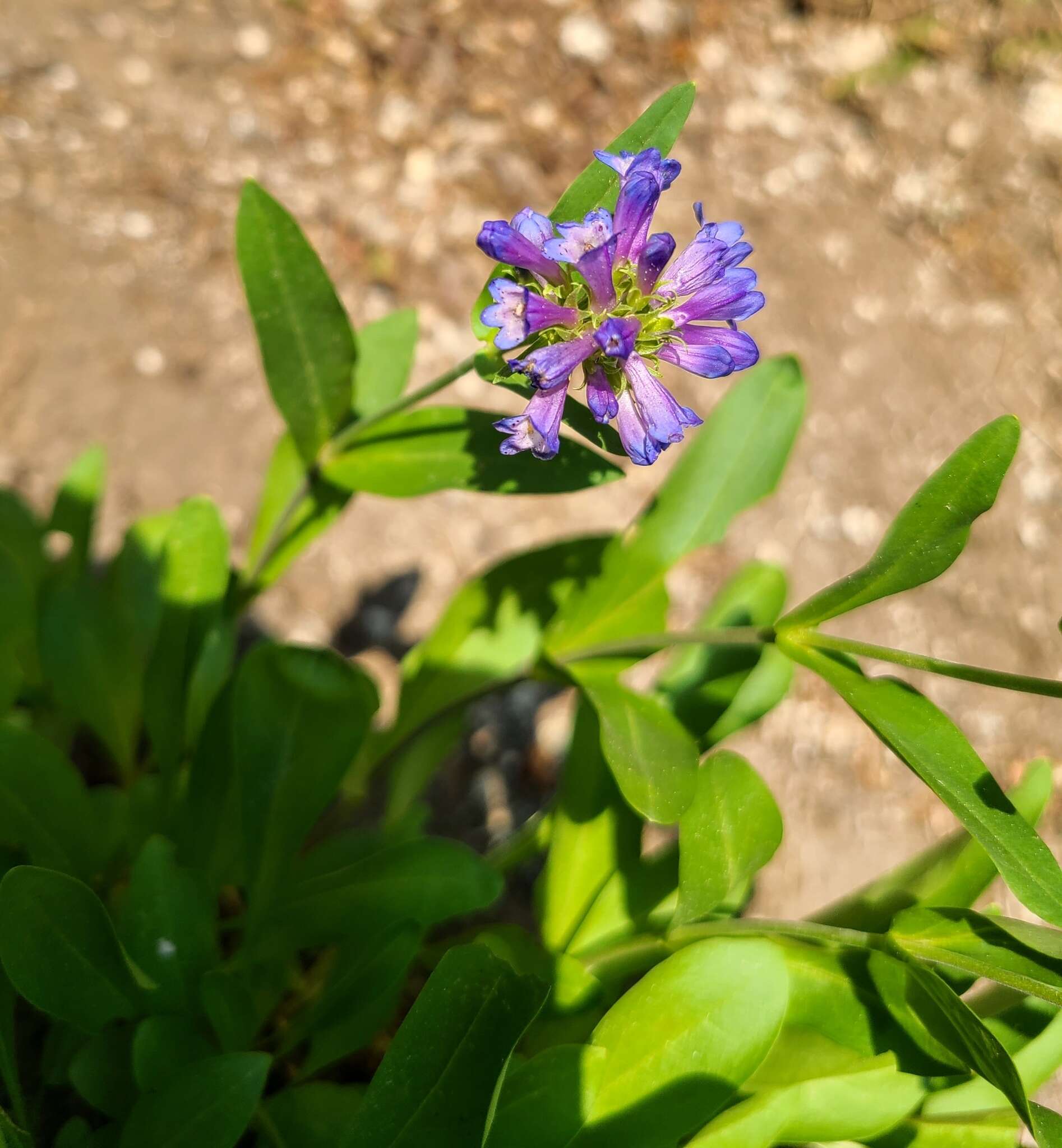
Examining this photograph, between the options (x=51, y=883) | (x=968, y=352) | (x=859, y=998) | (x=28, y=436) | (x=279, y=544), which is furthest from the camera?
(x=968, y=352)

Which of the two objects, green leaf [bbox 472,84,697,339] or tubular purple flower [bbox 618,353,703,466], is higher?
green leaf [bbox 472,84,697,339]

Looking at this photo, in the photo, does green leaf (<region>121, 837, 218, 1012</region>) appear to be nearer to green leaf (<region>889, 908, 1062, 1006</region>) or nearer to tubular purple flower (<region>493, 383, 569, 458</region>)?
tubular purple flower (<region>493, 383, 569, 458</region>)

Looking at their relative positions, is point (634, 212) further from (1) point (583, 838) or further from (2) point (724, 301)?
(1) point (583, 838)

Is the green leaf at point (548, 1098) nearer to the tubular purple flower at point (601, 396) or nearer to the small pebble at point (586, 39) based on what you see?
the tubular purple flower at point (601, 396)

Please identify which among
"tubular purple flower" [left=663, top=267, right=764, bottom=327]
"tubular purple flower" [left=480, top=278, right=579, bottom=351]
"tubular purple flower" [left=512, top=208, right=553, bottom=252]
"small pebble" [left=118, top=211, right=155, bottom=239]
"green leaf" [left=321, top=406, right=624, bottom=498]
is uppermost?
"tubular purple flower" [left=512, top=208, right=553, bottom=252]

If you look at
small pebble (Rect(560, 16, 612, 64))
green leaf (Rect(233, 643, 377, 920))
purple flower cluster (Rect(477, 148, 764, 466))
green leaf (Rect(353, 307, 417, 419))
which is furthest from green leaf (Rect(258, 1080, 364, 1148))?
small pebble (Rect(560, 16, 612, 64))

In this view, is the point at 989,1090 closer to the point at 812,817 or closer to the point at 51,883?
the point at 812,817

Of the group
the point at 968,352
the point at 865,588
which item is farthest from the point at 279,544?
the point at 968,352

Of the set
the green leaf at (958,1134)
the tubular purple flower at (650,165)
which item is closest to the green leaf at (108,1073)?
the green leaf at (958,1134)
